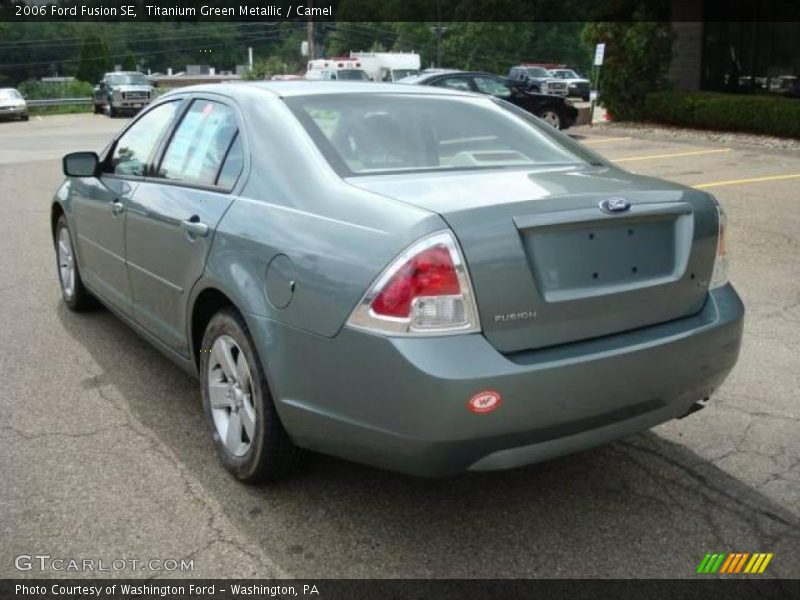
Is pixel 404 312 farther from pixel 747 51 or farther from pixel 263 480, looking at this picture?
pixel 747 51

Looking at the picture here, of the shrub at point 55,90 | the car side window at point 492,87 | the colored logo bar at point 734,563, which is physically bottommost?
the colored logo bar at point 734,563

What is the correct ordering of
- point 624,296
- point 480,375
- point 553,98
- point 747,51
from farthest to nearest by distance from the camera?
point 747,51 → point 553,98 → point 624,296 → point 480,375

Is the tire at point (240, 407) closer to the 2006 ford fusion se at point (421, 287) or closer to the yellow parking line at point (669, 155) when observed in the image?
the 2006 ford fusion se at point (421, 287)

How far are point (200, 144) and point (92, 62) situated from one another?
278 ft

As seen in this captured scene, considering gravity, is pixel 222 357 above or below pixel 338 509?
above

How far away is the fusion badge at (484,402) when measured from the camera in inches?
95.4

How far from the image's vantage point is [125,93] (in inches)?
1313

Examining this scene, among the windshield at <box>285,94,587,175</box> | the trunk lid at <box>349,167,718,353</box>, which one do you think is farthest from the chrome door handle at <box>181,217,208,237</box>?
the trunk lid at <box>349,167,718,353</box>

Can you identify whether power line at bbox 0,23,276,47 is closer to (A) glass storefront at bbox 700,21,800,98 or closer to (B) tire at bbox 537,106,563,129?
(A) glass storefront at bbox 700,21,800,98

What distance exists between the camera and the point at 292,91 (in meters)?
3.56

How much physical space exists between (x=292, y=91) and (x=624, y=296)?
5.78ft

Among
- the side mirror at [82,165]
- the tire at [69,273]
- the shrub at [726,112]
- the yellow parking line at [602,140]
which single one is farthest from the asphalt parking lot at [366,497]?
the shrub at [726,112]

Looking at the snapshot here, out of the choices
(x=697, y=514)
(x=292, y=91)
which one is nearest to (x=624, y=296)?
(x=697, y=514)

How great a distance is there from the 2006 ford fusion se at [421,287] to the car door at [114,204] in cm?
54
